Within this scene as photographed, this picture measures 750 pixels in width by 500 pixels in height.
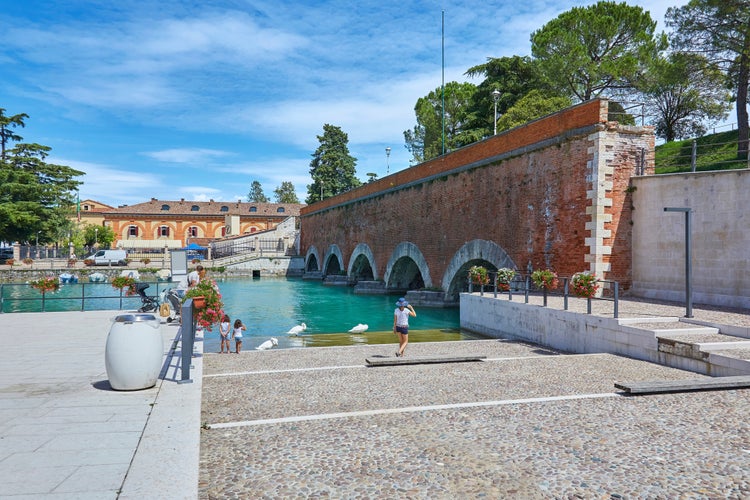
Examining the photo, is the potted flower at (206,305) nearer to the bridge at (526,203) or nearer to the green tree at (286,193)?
the bridge at (526,203)

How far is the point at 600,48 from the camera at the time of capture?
33250mm

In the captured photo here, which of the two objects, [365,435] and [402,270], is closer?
[365,435]

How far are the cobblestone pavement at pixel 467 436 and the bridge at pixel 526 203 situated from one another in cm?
685

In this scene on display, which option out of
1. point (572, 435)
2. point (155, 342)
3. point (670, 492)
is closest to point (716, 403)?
point (572, 435)

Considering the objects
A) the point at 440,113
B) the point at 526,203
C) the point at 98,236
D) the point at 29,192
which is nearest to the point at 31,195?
the point at 29,192

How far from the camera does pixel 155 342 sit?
6.16m

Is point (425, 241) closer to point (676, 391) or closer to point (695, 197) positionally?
point (695, 197)

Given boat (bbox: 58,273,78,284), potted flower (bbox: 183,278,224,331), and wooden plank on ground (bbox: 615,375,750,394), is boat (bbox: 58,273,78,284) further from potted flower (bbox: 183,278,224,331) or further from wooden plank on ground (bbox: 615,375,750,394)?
wooden plank on ground (bbox: 615,375,750,394)

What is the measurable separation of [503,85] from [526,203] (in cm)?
2324

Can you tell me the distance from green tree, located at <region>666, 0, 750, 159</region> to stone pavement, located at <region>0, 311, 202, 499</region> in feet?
83.4

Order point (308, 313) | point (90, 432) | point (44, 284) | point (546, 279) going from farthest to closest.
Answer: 1. point (308, 313)
2. point (44, 284)
3. point (546, 279)
4. point (90, 432)

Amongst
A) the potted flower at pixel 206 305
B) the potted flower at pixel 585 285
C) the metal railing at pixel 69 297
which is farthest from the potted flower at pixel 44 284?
the potted flower at pixel 585 285

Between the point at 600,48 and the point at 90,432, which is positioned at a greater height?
the point at 600,48

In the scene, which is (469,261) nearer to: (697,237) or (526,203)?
(526,203)
